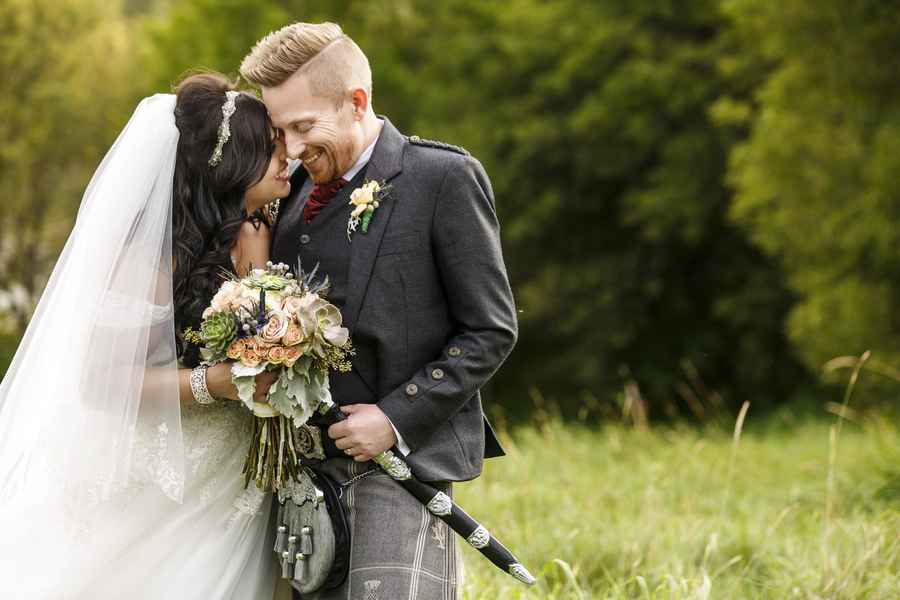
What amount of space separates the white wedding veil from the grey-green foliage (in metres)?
7.88

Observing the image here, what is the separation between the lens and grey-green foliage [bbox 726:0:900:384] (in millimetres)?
8406

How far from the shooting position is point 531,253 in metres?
15.8

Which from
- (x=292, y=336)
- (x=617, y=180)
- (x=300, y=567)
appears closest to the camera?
(x=292, y=336)

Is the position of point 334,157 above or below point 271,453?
above

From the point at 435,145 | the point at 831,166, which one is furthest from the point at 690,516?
the point at 831,166

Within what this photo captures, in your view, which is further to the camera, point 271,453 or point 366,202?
point 366,202

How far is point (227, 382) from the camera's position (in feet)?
7.96

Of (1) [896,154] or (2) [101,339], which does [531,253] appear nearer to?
(1) [896,154]

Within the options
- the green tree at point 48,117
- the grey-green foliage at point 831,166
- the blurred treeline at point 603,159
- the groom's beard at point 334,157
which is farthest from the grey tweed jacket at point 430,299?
the green tree at point 48,117

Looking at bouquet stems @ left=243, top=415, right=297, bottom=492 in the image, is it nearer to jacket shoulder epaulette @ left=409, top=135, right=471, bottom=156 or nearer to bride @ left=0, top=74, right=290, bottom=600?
bride @ left=0, top=74, right=290, bottom=600

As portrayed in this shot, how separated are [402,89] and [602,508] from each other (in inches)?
521

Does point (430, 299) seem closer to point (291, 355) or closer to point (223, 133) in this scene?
point (291, 355)

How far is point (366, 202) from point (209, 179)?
1.94 feet

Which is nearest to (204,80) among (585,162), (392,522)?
(392,522)
